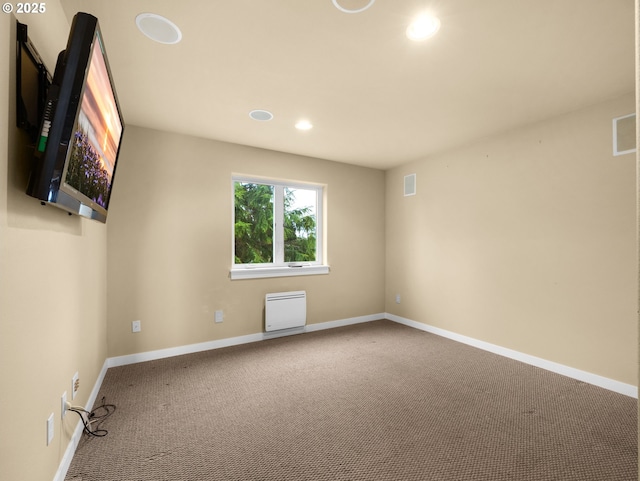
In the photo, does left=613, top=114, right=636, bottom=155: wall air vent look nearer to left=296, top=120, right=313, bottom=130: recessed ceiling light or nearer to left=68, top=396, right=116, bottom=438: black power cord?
left=296, top=120, right=313, bottom=130: recessed ceiling light

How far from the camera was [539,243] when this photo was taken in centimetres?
311

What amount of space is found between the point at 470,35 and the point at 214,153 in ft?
9.11

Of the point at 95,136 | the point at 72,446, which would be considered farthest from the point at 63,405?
the point at 95,136

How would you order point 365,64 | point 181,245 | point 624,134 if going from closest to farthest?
1. point 365,64
2. point 624,134
3. point 181,245

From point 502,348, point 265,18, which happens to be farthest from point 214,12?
point 502,348

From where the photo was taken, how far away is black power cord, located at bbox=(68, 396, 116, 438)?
1961mm

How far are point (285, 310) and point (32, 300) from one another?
2.92 meters

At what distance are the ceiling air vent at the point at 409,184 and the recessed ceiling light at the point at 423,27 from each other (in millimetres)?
2792

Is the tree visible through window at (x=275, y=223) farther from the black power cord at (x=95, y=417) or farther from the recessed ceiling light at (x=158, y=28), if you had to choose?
the recessed ceiling light at (x=158, y=28)

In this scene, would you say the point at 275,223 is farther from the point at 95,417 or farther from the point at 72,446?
the point at 72,446

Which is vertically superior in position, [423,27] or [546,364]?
[423,27]

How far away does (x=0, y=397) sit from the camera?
3.27 feet

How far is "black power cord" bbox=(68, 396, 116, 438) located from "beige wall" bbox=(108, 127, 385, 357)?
94 cm

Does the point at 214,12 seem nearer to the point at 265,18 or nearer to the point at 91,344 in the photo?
the point at 265,18
